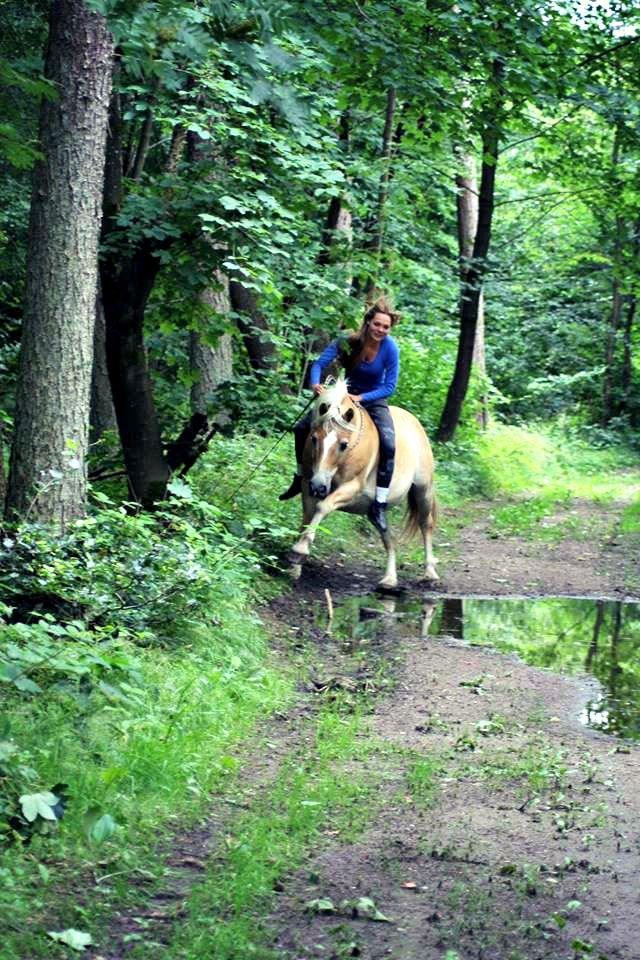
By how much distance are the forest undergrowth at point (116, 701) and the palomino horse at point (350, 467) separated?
0.74 metres

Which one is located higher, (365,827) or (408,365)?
(408,365)

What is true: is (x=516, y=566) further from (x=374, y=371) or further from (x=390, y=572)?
(x=374, y=371)

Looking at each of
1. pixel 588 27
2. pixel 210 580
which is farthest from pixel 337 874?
pixel 588 27

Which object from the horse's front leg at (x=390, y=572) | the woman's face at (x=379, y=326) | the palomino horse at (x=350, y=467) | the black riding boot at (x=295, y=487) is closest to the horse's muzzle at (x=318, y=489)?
the palomino horse at (x=350, y=467)

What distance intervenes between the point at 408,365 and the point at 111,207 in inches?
510

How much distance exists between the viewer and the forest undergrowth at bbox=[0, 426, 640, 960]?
465 centimetres

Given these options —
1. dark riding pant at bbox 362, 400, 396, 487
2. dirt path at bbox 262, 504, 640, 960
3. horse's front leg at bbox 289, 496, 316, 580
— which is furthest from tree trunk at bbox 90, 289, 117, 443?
dirt path at bbox 262, 504, 640, 960

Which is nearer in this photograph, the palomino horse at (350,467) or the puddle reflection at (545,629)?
the puddle reflection at (545,629)

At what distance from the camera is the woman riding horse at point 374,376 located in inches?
456

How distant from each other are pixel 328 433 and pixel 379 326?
1.13 meters

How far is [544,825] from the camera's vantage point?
5.88 meters

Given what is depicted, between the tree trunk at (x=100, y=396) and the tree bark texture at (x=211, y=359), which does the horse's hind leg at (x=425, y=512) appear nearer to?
the tree trunk at (x=100, y=396)

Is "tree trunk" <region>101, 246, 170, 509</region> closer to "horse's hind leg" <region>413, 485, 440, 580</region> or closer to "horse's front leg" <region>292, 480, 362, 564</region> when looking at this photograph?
"horse's front leg" <region>292, 480, 362, 564</region>

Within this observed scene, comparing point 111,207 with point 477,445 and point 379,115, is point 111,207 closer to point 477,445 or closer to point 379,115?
point 379,115
